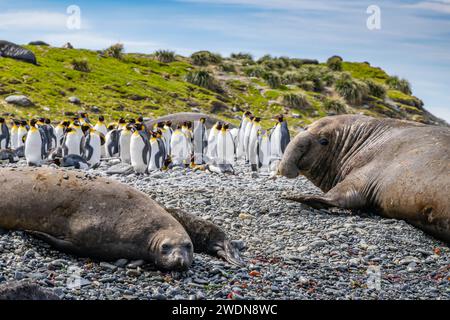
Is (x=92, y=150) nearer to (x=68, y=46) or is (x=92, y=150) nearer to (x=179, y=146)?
(x=179, y=146)

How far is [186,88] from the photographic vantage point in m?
44.4

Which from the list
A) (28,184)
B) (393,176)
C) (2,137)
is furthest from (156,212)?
(2,137)

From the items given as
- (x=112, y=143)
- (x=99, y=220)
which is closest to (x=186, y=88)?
(x=112, y=143)

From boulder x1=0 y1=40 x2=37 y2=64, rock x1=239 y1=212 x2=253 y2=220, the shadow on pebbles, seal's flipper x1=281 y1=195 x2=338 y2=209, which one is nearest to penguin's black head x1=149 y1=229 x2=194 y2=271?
the shadow on pebbles

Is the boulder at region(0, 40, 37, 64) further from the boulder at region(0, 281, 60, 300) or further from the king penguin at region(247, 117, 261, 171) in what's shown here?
the boulder at region(0, 281, 60, 300)

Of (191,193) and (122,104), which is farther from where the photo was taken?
(122,104)

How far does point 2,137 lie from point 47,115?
1090 centimetres

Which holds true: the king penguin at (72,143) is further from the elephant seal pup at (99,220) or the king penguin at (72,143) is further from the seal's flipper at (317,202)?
the elephant seal pup at (99,220)

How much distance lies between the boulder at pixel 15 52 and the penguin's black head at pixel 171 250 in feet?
123

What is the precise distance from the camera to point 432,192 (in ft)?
26.8

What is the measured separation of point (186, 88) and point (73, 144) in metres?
27.6

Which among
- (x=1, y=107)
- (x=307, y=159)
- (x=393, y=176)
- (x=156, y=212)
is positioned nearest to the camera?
(x=156, y=212)

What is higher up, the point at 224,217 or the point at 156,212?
the point at 156,212

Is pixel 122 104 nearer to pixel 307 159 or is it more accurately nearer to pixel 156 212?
pixel 307 159
